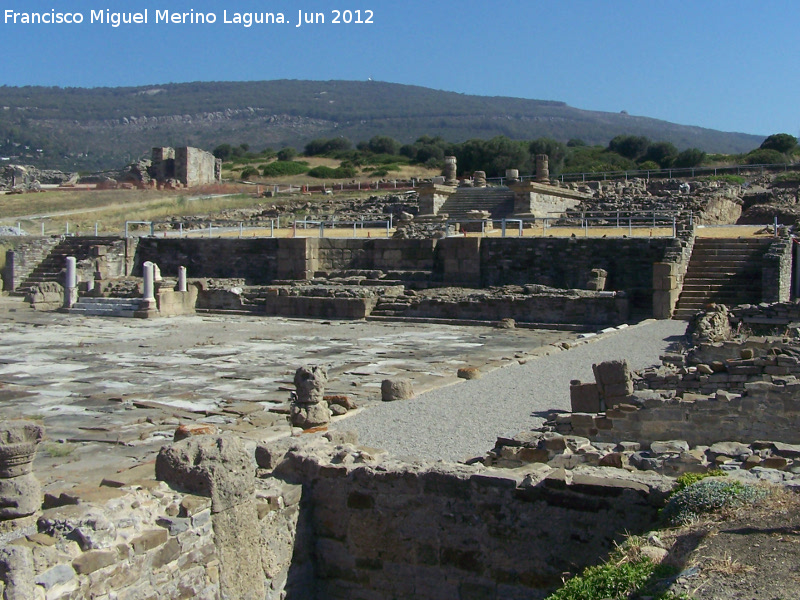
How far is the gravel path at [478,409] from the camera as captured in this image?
Result: 8953 mm

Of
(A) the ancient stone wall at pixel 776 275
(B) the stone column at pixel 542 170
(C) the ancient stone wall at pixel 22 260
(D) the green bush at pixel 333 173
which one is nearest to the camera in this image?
(A) the ancient stone wall at pixel 776 275

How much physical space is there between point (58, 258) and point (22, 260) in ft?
3.99

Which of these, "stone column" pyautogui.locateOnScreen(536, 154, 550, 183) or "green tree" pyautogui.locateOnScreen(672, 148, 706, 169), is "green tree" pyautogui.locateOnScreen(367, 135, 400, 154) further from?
"stone column" pyautogui.locateOnScreen(536, 154, 550, 183)

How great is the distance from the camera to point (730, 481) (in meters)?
5.48

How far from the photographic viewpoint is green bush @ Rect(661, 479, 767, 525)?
5.14m

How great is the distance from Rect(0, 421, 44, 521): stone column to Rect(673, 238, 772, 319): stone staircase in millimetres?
17447

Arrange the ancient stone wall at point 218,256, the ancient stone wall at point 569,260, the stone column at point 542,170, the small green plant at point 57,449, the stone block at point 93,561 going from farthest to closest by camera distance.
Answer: the stone column at point 542,170 → the ancient stone wall at point 218,256 → the ancient stone wall at point 569,260 → the small green plant at point 57,449 → the stone block at point 93,561

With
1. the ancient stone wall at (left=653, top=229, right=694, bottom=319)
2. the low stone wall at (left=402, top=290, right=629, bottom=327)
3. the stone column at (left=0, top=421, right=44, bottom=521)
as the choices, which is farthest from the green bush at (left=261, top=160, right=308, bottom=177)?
the stone column at (left=0, top=421, right=44, bottom=521)

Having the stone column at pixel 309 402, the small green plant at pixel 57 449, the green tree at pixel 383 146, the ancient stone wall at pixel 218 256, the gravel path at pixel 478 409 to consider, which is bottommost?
the small green plant at pixel 57 449

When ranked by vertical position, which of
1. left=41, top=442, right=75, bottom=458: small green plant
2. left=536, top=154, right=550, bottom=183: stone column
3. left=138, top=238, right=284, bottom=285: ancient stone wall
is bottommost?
left=41, top=442, right=75, bottom=458: small green plant

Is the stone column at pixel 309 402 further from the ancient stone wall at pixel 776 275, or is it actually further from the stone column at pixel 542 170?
the stone column at pixel 542 170

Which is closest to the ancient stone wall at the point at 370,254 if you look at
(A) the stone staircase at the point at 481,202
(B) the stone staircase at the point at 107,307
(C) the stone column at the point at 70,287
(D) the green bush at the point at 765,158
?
(B) the stone staircase at the point at 107,307

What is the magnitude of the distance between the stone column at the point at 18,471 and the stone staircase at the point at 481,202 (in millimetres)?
29930

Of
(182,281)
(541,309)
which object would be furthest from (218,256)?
(541,309)
